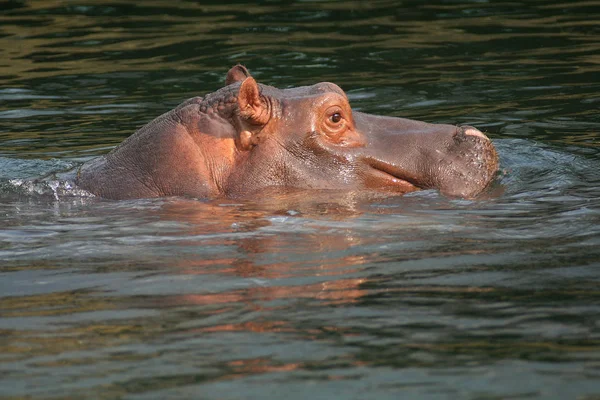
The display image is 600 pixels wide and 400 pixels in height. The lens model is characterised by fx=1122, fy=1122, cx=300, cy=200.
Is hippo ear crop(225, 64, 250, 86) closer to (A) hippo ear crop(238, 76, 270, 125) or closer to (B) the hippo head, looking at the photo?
(B) the hippo head

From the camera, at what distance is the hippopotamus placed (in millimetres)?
7621

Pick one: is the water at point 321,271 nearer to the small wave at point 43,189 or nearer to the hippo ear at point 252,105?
the small wave at point 43,189

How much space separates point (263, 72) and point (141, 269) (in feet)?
26.8

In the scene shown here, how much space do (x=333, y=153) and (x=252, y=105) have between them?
0.65 metres

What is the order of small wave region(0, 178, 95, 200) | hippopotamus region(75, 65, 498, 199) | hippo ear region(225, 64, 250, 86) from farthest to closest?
1. hippo ear region(225, 64, 250, 86)
2. small wave region(0, 178, 95, 200)
3. hippopotamus region(75, 65, 498, 199)

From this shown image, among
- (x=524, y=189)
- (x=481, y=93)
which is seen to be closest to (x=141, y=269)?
(x=524, y=189)

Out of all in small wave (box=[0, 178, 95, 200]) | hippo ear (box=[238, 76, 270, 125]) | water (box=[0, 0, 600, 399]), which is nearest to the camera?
water (box=[0, 0, 600, 399])

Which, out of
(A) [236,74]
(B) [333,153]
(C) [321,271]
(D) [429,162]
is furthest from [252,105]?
(C) [321,271]

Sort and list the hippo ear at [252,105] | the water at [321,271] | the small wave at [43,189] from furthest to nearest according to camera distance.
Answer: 1. the small wave at [43,189]
2. the hippo ear at [252,105]
3. the water at [321,271]

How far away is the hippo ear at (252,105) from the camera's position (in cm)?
745

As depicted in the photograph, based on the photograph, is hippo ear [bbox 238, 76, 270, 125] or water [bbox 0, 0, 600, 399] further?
hippo ear [bbox 238, 76, 270, 125]

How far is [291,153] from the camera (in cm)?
764

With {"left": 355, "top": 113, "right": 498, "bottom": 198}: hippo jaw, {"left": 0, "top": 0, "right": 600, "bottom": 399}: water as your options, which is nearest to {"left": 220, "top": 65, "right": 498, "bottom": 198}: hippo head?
{"left": 355, "top": 113, "right": 498, "bottom": 198}: hippo jaw

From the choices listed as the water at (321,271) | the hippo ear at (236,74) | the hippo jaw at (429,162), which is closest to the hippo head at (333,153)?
the hippo jaw at (429,162)
